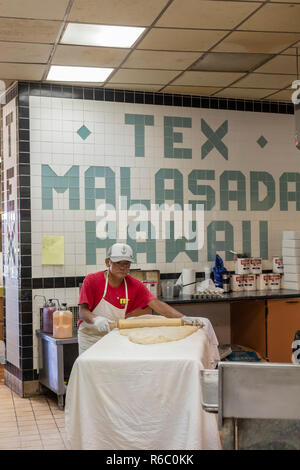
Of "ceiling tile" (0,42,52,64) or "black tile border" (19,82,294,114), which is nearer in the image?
"ceiling tile" (0,42,52,64)

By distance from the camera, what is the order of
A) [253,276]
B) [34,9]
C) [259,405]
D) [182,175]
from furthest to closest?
[253,276], [182,175], [34,9], [259,405]

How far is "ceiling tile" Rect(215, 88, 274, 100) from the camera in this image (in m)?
6.39

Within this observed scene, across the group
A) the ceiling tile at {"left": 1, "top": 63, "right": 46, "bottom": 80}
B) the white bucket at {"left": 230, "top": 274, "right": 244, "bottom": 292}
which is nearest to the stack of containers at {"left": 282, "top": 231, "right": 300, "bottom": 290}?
the white bucket at {"left": 230, "top": 274, "right": 244, "bottom": 292}

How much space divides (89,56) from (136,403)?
121 inches

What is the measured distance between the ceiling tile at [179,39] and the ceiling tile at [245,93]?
1.43 m

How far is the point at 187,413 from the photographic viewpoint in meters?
3.21

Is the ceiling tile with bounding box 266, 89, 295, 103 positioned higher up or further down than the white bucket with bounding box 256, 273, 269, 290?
higher up

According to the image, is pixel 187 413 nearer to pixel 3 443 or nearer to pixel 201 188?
pixel 3 443

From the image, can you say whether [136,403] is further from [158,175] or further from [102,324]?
[158,175]

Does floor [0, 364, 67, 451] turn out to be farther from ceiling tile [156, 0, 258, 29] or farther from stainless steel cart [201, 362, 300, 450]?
ceiling tile [156, 0, 258, 29]

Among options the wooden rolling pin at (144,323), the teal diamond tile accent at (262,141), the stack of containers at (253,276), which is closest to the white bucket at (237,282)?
the stack of containers at (253,276)

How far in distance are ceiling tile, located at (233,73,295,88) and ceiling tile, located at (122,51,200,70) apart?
2.54 ft

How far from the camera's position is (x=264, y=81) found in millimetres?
6094

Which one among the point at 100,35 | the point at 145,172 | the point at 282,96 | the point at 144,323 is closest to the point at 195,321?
the point at 144,323
